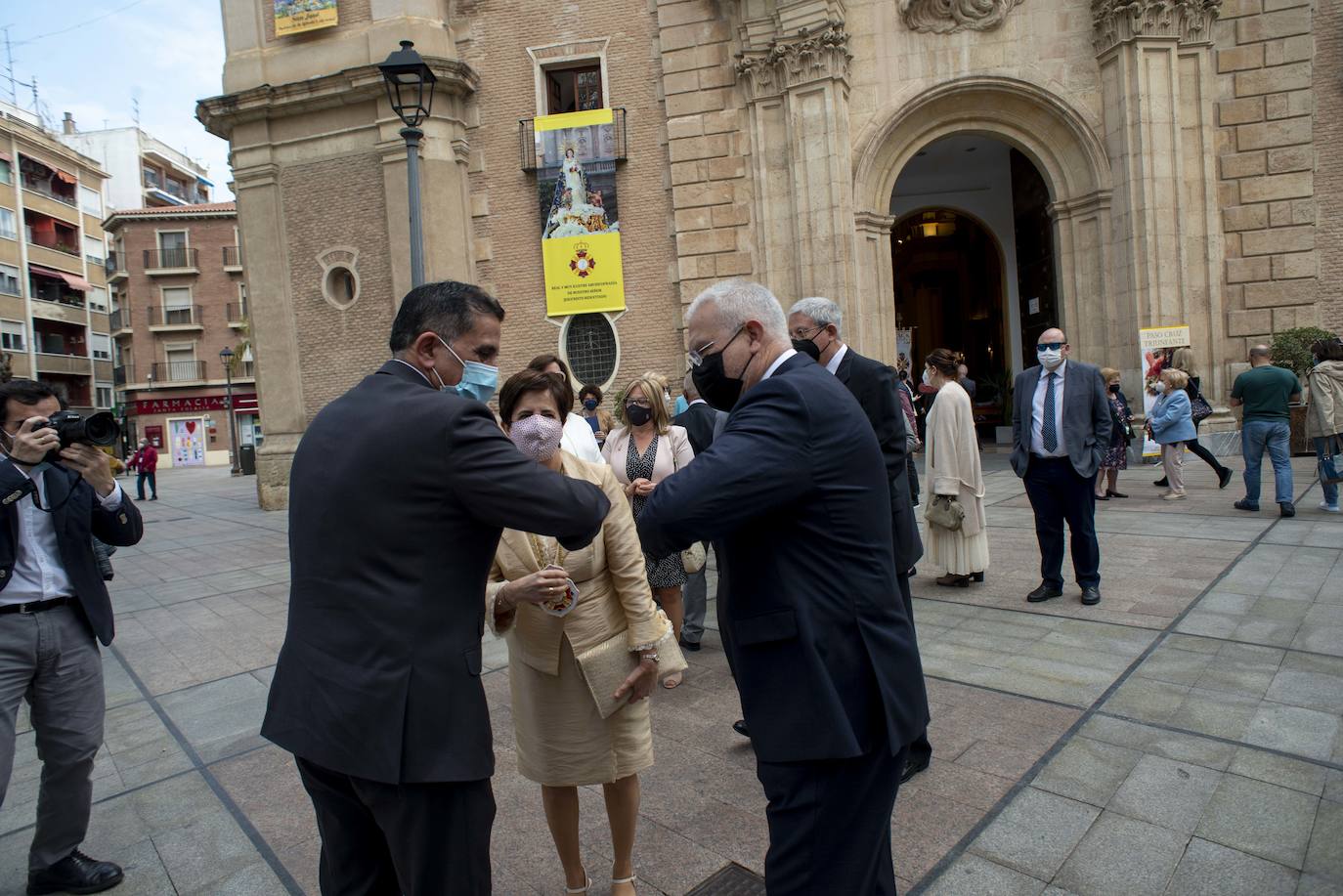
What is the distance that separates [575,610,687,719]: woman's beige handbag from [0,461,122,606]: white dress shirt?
6.76 feet

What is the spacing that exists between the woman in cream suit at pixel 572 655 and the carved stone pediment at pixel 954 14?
567 inches

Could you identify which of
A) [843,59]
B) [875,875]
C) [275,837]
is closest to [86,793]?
[275,837]

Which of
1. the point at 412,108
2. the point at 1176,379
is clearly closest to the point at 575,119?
the point at 412,108

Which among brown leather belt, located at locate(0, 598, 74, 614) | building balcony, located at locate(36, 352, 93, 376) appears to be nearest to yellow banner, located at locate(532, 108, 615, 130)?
brown leather belt, located at locate(0, 598, 74, 614)

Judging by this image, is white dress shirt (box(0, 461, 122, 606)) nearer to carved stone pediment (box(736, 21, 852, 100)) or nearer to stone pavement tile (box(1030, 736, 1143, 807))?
stone pavement tile (box(1030, 736, 1143, 807))

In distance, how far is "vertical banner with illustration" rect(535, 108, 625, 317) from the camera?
1580cm

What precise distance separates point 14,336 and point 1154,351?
172 ft

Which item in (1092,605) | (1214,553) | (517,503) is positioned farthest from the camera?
(1214,553)

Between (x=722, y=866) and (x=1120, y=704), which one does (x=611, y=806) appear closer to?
(x=722, y=866)

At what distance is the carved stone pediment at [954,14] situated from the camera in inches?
547

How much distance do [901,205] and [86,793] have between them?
20.4m

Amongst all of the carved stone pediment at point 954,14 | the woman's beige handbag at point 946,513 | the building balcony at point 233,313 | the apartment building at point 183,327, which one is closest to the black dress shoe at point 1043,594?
the woman's beige handbag at point 946,513

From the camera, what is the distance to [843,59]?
14102 millimetres

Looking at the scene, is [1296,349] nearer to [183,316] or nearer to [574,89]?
[574,89]
